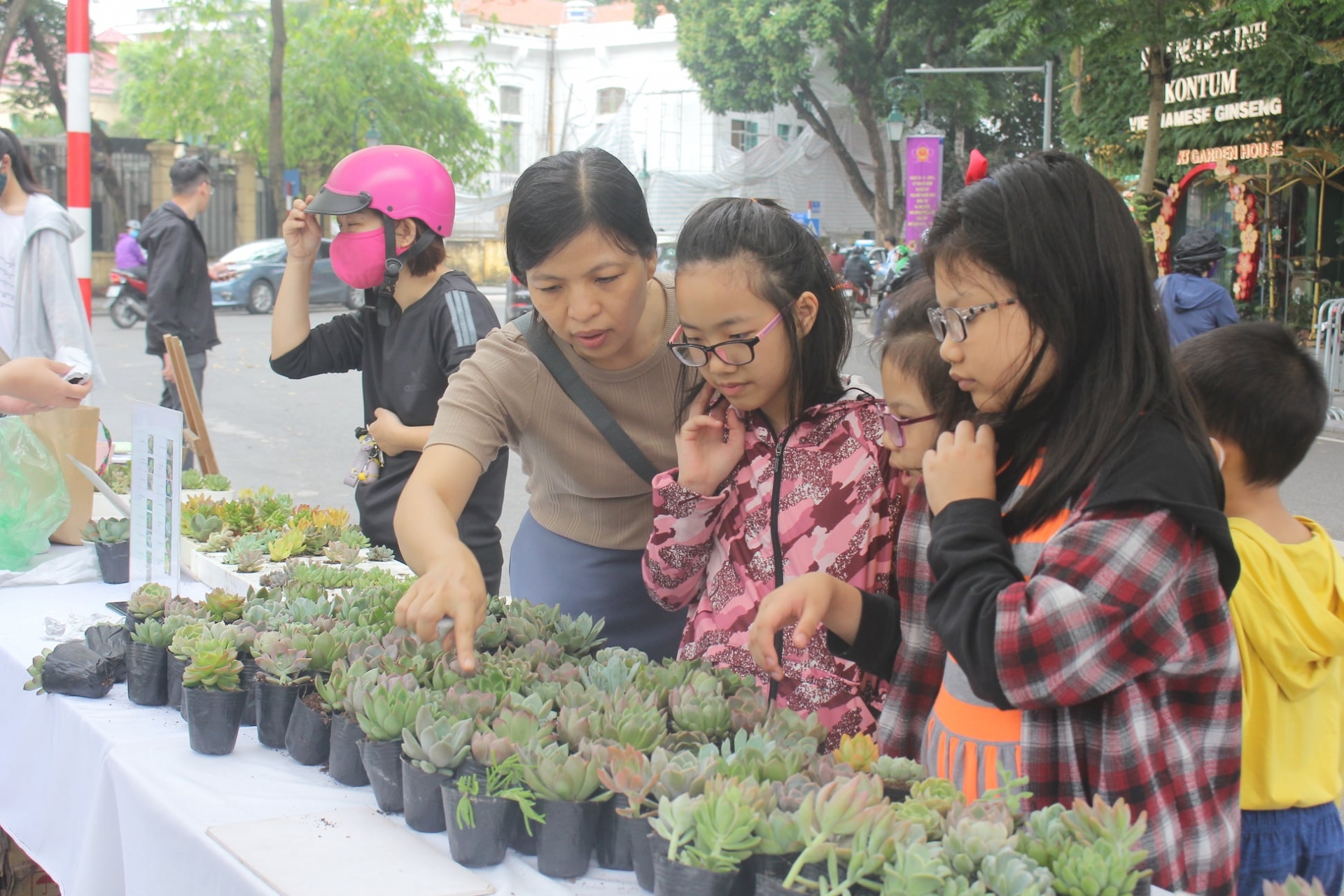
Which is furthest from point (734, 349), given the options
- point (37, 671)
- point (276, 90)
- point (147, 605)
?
point (276, 90)

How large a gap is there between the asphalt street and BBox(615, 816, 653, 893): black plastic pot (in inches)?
136

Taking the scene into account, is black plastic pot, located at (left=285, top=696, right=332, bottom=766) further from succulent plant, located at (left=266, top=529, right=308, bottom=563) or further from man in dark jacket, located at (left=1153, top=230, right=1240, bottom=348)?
man in dark jacket, located at (left=1153, top=230, right=1240, bottom=348)

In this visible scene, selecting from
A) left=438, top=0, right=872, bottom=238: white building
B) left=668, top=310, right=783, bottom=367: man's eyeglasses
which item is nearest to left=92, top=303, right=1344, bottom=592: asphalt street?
left=668, top=310, right=783, bottom=367: man's eyeglasses

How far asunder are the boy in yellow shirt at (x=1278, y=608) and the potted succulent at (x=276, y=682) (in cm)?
133

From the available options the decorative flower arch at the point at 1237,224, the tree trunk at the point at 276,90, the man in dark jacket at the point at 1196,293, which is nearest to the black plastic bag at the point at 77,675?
the man in dark jacket at the point at 1196,293

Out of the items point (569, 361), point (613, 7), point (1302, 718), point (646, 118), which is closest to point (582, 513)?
point (569, 361)

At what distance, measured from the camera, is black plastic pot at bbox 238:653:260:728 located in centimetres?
180

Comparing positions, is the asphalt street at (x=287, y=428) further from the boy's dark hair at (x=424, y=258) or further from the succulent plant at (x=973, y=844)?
the succulent plant at (x=973, y=844)

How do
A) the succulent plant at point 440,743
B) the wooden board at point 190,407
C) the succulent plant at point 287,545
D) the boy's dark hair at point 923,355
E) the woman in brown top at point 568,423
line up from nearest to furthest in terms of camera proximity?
the succulent plant at point 440,743
the boy's dark hair at point 923,355
the woman in brown top at point 568,423
the succulent plant at point 287,545
the wooden board at point 190,407

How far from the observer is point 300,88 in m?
24.0

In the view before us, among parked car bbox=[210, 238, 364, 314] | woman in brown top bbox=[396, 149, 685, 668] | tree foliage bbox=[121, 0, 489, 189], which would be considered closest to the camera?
woman in brown top bbox=[396, 149, 685, 668]

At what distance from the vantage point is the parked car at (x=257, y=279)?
19297 mm

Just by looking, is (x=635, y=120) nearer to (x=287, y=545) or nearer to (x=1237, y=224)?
(x=1237, y=224)

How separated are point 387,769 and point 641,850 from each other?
0.38 meters
